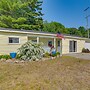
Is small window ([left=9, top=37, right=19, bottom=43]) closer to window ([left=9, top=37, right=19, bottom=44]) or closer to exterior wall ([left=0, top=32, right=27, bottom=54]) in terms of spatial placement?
window ([left=9, top=37, right=19, bottom=44])

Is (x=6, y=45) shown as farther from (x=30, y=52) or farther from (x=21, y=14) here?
(x=21, y=14)

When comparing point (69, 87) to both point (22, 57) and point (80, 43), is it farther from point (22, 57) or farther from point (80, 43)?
point (80, 43)

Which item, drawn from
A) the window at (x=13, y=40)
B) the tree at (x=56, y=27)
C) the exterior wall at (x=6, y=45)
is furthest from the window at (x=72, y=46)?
the tree at (x=56, y=27)

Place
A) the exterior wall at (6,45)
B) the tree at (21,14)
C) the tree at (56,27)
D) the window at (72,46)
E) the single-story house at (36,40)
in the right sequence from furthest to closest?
the tree at (56,27) < the tree at (21,14) < the window at (72,46) < the single-story house at (36,40) < the exterior wall at (6,45)

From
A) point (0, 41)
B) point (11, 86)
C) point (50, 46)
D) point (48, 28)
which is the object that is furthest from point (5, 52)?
point (48, 28)

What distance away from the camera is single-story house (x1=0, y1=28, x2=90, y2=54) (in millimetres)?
16953

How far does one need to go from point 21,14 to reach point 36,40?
1531cm

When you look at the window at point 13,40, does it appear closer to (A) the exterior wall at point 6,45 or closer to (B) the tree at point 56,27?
(A) the exterior wall at point 6,45

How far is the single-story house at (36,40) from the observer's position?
16953 mm

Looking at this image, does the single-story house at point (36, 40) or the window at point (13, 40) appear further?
the window at point (13, 40)

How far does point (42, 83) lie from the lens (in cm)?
683

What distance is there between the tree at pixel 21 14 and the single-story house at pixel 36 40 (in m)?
10.5

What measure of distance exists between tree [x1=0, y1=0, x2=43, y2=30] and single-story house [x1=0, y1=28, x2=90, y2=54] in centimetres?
1045

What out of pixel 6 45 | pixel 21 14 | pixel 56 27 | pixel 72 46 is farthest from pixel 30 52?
pixel 56 27
